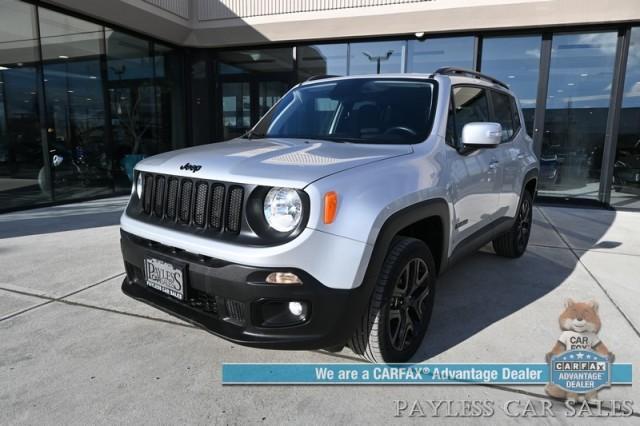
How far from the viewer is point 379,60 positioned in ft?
32.1

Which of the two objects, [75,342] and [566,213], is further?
[566,213]

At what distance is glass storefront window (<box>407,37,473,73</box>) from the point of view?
9.17m

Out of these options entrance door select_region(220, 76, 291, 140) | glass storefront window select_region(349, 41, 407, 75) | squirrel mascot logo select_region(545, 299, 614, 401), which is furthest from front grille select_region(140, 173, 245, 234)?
entrance door select_region(220, 76, 291, 140)

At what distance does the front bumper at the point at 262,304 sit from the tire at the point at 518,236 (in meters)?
2.98

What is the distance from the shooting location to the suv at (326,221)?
6.82ft

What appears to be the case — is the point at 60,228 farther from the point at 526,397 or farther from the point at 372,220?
the point at 526,397

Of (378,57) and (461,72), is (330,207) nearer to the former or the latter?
(461,72)

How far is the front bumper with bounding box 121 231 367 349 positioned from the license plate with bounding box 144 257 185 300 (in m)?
0.06

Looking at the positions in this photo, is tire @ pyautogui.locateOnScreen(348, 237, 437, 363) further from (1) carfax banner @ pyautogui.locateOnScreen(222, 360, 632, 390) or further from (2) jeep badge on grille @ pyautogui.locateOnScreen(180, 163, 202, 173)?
(2) jeep badge on grille @ pyautogui.locateOnScreen(180, 163, 202, 173)

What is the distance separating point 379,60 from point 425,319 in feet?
26.5

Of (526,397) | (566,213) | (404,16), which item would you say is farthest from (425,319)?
(404,16)

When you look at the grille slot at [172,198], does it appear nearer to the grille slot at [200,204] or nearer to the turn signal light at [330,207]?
the grille slot at [200,204]

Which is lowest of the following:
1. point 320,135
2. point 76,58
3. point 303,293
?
point 303,293

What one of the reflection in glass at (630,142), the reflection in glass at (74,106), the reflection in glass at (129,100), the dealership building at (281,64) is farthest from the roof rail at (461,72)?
the reflection in glass at (129,100)
